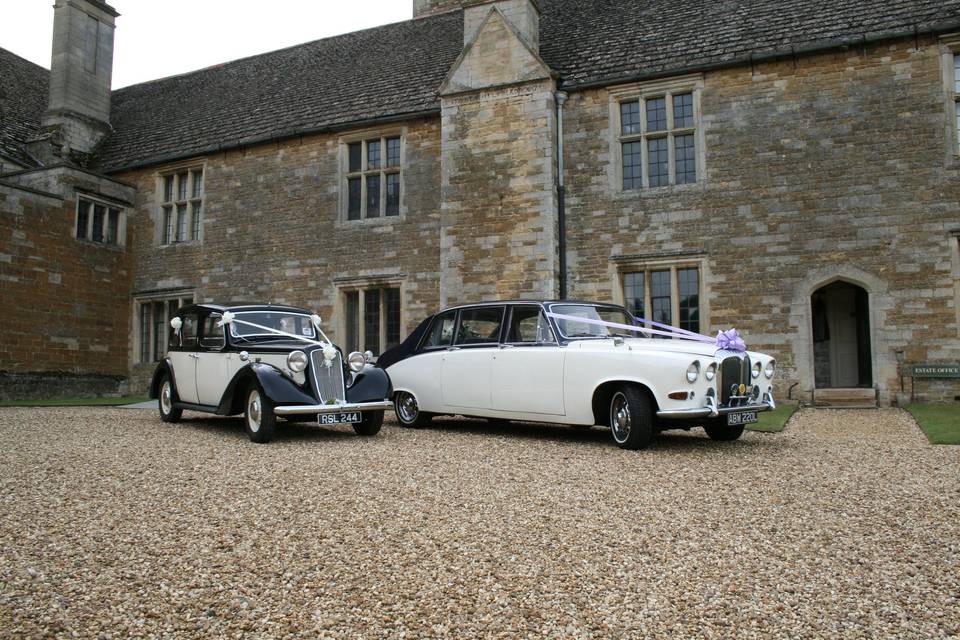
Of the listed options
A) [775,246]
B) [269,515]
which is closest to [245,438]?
[269,515]

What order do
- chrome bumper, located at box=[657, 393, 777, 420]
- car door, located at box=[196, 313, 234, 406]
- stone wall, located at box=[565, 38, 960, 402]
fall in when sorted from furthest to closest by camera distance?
stone wall, located at box=[565, 38, 960, 402]
car door, located at box=[196, 313, 234, 406]
chrome bumper, located at box=[657, 393, 777, 420]

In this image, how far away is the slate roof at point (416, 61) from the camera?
1173cm

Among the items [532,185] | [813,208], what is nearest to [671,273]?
[813,208]

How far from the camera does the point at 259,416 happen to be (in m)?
7.00

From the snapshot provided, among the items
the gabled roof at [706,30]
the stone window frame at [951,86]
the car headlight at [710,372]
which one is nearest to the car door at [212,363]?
the car headlight at [710,372]

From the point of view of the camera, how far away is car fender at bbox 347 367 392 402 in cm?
737

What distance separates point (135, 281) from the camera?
1697cm

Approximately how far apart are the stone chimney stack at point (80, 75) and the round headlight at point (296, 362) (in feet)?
45.1

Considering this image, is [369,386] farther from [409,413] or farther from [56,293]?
[56,293]

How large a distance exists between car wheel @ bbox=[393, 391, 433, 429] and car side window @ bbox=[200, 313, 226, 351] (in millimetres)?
2189

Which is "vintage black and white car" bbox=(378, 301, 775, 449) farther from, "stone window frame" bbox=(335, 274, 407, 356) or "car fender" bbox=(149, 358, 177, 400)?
"stone window frame" bbox=(335, 274, 407, 356)

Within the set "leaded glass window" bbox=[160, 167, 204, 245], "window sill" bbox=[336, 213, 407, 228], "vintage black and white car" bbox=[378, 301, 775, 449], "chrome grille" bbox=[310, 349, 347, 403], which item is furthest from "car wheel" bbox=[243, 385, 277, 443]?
"leaded glass window" bbox=[160, 167, 204, 245]

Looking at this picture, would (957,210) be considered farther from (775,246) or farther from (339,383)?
(339,383)

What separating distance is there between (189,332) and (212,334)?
0.61m
